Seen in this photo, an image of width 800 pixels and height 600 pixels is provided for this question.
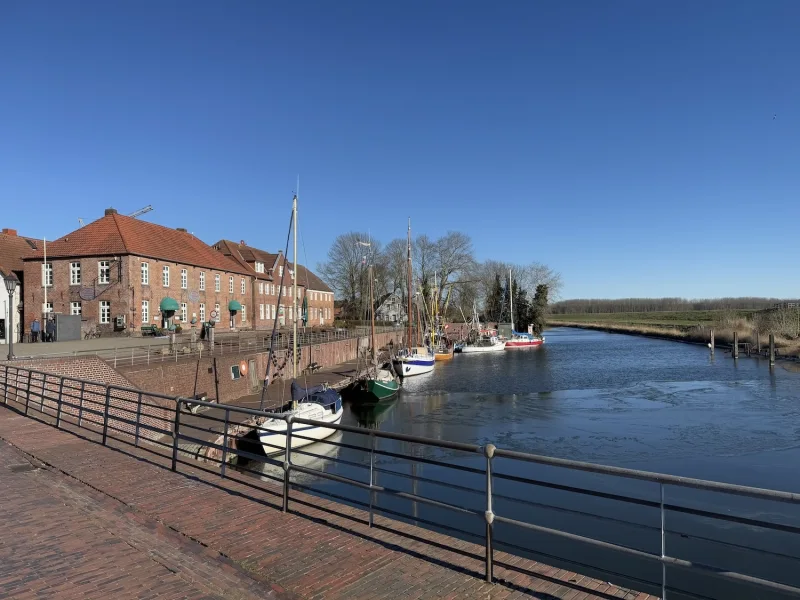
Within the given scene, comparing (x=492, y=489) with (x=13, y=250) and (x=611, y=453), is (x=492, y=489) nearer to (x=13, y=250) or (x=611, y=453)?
(x=611, y=453)

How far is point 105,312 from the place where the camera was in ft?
120

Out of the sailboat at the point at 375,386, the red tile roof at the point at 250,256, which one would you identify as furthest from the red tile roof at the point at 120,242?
the sailboat at the point at 375,386

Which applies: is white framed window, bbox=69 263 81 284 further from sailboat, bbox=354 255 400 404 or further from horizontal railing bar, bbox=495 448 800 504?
horizontal railing bar, bbox=495 448 800 504

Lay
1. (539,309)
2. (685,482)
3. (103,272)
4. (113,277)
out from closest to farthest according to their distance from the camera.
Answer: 1. (685,482)
2. (113,277)
3. (103,272)
4. (539,309)

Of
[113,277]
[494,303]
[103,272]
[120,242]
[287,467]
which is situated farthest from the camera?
[494,303]

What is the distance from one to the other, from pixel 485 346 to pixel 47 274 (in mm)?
49097

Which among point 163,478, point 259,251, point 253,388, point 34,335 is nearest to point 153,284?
point 34,335

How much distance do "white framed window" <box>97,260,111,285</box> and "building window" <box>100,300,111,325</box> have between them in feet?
4.46

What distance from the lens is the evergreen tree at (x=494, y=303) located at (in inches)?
3652

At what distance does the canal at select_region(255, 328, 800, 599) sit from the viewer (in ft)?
33.6

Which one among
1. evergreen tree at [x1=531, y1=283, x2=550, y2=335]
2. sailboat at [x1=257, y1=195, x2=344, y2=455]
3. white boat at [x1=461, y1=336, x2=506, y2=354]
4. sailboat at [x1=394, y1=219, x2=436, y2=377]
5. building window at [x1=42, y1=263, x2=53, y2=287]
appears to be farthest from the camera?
evergreen tree at [x1=531, y1=283, x2=550, y2=335]

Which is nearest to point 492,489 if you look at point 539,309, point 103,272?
point 103,272

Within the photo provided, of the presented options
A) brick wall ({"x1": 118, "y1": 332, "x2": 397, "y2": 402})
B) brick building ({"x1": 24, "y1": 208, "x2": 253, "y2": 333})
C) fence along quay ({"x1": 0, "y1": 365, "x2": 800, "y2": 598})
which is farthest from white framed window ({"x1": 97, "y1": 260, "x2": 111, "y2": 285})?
fence along quay ({"x1": 0, "y1": 365, "x2": 800, "y2": 598})

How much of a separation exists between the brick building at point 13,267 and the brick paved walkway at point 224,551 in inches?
1341
